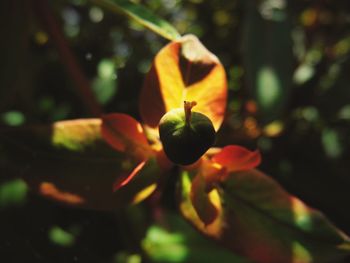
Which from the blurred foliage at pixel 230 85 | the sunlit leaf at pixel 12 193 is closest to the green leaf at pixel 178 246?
the blurred foliage at pixel 230 85

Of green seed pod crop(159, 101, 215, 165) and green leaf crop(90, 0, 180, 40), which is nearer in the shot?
green seed pod crop(159, 101, 215, 165)

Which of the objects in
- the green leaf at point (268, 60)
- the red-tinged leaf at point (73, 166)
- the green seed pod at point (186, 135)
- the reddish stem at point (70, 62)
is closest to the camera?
the green seed pod at point (186, 135)

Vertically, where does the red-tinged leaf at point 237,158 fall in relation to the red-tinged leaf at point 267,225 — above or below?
above

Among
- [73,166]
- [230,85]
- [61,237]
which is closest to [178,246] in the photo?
[61,237]

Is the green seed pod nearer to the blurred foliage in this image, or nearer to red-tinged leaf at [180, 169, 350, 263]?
red-tinged leaf at [180, 169, 350, 263]

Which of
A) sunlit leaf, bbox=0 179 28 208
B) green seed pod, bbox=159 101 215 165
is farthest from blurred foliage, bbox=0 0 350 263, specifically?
green seed pod, bbox=159 101 215 165

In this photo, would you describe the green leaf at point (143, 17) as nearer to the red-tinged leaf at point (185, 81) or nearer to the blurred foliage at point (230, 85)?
the red-tinged leaf at point (185, 81)

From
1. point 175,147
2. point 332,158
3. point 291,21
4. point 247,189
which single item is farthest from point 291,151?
point 175,147
